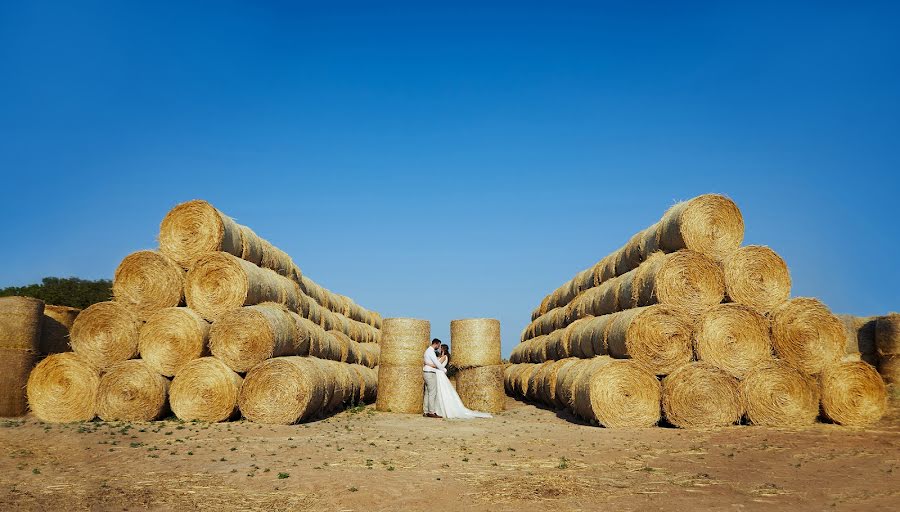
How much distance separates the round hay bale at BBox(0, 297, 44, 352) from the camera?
1215cm

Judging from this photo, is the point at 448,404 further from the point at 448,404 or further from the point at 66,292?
the point at 66,292

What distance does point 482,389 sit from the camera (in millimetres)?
16109

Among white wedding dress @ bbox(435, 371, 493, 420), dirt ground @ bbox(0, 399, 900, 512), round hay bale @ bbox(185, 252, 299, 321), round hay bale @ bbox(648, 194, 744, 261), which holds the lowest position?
dirt ground @ bbox(0, 399, 900, 512)

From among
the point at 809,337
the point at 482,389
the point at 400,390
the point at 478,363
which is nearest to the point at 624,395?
the point at 809,337

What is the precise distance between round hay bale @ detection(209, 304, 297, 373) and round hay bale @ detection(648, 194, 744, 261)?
806 centimetres

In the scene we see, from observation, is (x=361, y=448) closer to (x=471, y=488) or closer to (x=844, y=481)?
(x=471, y=488)

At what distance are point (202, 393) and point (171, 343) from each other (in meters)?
1.09

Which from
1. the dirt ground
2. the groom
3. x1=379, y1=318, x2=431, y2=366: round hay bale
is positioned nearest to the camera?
the dirt ground

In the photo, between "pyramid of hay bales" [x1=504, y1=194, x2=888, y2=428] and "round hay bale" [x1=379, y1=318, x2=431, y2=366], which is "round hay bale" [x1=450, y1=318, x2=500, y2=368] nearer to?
"round hay bale" [x1=379, y1=318, x2=431, y2=366]

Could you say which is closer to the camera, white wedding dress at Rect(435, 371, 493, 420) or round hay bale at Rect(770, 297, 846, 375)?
round hay bale at Rect(770, 297, 846, 375)

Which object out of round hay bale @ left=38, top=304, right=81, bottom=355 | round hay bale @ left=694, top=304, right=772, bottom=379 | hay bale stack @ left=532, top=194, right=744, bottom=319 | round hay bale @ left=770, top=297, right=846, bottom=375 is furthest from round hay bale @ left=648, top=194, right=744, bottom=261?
round hay bale @ left=38, top=304, right=81, bottom=355

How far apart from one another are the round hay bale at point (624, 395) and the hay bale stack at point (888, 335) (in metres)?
6.89

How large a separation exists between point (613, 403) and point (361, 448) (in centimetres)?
481

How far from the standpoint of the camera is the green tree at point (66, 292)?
69.6 feet
